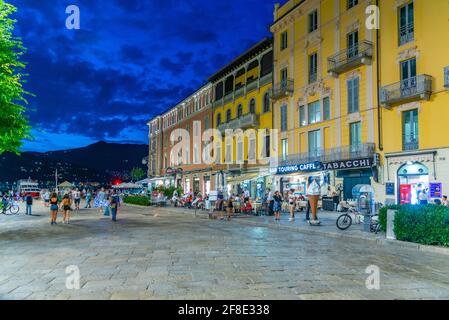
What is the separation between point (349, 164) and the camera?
79.3 feet

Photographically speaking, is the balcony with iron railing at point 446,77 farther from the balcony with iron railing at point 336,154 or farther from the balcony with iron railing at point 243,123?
the balcony with iron railing at point 243,123

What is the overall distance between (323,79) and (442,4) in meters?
9.19

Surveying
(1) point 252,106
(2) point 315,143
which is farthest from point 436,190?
(1) point 252,106

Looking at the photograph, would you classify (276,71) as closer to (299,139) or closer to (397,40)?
(299,139)

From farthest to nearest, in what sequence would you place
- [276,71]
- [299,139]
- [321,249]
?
[276,71] → [299,139] → [321,249]

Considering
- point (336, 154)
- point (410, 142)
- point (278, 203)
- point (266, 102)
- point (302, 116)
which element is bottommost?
point (278, 203)

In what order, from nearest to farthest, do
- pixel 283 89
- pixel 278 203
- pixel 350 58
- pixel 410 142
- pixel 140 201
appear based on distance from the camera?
pixel 278 203
pixel 410 142
pixel 350 58
pixel 283 89
pixel 140 201

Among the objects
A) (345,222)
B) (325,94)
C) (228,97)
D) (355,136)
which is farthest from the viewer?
(228,97)

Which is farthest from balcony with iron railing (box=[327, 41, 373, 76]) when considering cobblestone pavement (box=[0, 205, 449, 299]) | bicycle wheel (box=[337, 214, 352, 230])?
cobblestone pavement (box=[0, 205, 449, 299])

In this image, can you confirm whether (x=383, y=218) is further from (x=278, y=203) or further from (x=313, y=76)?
(x=313, y=76)

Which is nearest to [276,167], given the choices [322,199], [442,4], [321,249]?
[322,199]

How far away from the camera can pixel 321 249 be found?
991 centimetres

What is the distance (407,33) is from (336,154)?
8.46 meters

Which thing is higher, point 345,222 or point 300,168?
point 300,168
